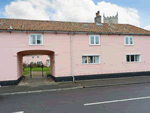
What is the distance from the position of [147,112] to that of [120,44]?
37.6ft

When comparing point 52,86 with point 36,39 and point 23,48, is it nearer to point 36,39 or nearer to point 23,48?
point 23,48

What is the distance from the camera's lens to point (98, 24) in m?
17.4

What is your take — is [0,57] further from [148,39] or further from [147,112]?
[148,39]

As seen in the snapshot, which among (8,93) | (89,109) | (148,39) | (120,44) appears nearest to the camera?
(89,109)

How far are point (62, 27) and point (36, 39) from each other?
11.0 ft

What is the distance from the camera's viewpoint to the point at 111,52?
1554cm

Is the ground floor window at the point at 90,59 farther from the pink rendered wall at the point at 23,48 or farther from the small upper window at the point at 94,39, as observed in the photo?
the pink rendered wall at the point at 23,48

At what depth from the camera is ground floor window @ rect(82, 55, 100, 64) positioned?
48.4ft

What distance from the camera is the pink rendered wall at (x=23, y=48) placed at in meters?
12.4

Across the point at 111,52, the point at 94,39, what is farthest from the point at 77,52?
the point at 111,52

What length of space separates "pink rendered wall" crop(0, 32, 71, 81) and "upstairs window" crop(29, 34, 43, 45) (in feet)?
1.00

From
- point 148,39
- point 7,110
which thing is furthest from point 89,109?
point 148,39

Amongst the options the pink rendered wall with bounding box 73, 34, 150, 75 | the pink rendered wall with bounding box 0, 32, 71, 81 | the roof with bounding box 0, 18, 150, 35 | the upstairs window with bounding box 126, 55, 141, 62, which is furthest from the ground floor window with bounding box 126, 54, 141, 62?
the pink rendered wall with bounding box 0, 32, 71, 81

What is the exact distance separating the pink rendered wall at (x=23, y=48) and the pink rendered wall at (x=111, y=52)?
41.8 inches
